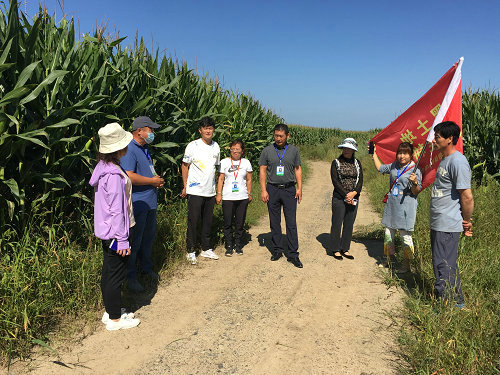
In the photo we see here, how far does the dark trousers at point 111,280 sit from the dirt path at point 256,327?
24 centimetres

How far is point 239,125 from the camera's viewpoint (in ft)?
31.5

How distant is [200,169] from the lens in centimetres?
476

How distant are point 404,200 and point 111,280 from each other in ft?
12.5

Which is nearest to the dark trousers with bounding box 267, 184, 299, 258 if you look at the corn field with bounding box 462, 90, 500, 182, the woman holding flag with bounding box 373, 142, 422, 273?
the woman holding flag with bounding box 373, 142, 422, 273

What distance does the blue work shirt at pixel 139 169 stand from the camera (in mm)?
3617

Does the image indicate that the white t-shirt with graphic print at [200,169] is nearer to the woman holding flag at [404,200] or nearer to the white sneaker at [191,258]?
the white sneaker at [191,258]

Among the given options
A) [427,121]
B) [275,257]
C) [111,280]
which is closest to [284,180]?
[275,257]

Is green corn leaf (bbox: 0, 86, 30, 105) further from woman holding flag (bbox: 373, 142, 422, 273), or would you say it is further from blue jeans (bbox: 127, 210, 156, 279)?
woman holding flag (bbox: 373, 142, 422, 273)

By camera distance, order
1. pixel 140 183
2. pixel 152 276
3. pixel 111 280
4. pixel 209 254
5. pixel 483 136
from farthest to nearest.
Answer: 1. pixel 483 136
2. pixel 209 254
3. pixel 152 276
4. pixel 140 183
5. pixel 111 280

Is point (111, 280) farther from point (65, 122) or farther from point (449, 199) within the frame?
point (449, 199)

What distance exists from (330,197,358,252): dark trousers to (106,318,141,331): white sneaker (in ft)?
10.8

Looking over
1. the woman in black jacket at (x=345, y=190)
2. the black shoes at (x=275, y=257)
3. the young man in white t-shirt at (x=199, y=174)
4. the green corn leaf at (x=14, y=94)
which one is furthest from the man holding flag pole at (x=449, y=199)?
the green corn leaf at (x=14, y=94)

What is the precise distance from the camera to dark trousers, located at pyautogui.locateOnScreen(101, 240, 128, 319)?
310cm

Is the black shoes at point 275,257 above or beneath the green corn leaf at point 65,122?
beneath
